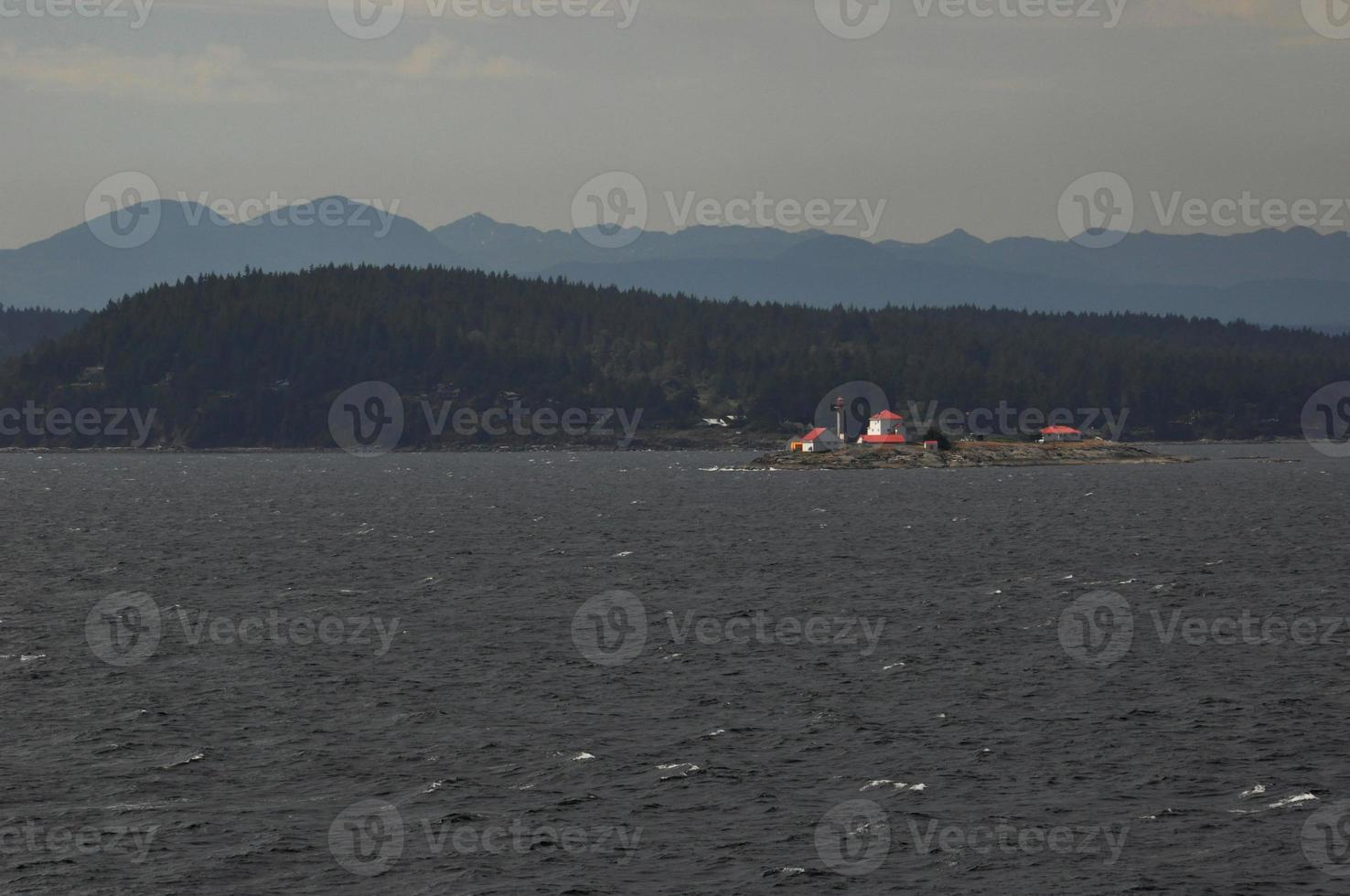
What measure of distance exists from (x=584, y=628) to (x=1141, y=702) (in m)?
20.6

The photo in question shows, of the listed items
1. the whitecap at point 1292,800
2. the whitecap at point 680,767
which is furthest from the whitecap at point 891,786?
the whitecap at point 1292,800

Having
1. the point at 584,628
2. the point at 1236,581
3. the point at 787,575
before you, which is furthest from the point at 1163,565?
the point at 584,628

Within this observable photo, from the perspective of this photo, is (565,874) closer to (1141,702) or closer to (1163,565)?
(1141,702)

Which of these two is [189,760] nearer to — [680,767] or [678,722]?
[680,767]

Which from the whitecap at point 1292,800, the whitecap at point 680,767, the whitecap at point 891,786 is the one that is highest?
the whitecap at point 680,767

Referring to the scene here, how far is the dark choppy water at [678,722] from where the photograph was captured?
93.3ft

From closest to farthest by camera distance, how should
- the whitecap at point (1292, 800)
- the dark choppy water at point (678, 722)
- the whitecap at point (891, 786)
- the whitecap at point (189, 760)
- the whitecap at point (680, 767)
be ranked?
1. the dark choppy water at point (678, 722)
2. the whitecap at point (1292, 800)
3. the whitecap at point (891, 786)
4. the whitecap at point (680, 767)
5. the whitecap at point (189, 760)

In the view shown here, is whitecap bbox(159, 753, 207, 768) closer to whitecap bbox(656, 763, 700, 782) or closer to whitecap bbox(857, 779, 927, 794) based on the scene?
whitecap bbox(656, 763, 700, 782)

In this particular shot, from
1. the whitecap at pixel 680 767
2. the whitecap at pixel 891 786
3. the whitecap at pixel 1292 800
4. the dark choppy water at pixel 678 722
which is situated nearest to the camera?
the dark choppy water at pixel 678 722

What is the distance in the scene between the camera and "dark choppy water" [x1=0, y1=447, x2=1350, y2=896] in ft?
93.3

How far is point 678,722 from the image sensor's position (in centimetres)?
3925

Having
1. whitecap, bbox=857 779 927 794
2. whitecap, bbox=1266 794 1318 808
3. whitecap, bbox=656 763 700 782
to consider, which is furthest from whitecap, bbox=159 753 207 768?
whitecap, bbox=1266 794 1318 808

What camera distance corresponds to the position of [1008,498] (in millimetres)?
132875

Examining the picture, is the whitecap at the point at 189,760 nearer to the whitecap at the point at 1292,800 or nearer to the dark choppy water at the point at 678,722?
the dark choppy water at the point at 678,722
